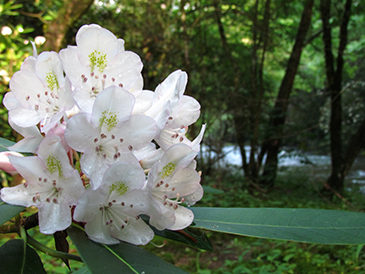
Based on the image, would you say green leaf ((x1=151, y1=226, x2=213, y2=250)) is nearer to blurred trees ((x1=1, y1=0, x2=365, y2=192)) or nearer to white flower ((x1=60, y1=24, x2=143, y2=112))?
white flower ((x1=60, y1=24, x2=143, y2=112))

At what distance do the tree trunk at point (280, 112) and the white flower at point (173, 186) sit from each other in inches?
185

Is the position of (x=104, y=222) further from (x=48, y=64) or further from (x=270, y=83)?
(x=270, y=83)

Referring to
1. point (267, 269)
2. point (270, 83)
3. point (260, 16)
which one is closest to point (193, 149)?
point (267, 269)

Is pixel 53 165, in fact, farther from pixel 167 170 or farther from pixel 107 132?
pixel 167 170

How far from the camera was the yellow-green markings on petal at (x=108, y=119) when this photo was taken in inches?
23.9

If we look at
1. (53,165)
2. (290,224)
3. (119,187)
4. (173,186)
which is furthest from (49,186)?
(290,224)

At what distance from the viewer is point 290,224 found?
75 cm

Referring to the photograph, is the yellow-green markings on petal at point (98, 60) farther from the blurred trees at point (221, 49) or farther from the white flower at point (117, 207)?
the blurred trees at point (221, 49)

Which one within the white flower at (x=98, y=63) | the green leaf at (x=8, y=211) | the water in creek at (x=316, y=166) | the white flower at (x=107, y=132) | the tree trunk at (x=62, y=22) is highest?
the tree trunk at (x=62, y=22)

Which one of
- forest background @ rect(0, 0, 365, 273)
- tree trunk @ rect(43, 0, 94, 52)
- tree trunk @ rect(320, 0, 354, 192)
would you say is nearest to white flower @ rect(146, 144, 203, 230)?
tree trunk @ rect(43, 0, 94, 52)

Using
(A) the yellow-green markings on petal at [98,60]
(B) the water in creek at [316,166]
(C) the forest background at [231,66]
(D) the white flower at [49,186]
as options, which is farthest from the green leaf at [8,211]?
(B) the water in creek at [316,166]

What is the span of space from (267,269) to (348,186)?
5.23 metres

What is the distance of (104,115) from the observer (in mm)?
606

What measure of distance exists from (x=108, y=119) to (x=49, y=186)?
192 millimetres
